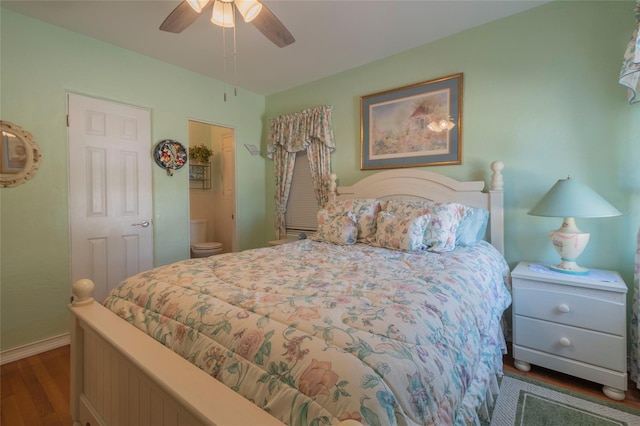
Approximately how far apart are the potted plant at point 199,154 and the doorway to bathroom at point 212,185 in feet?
0.30

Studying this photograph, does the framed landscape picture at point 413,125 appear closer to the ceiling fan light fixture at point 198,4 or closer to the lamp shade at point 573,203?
the lamp shade at point 573,203

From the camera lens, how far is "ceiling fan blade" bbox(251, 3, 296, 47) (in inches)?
71.0

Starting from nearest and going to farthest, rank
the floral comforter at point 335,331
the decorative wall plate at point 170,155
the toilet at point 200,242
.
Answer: the floral comforter at point 335,331 < the decorative wall plate at point 170,155 < the toilet at point 200,242

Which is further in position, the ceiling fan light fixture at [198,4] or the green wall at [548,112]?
the green wall at [548,112]

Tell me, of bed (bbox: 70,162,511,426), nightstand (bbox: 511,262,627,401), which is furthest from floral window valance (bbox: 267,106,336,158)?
nightstand (bbox: 511,262,627,401)

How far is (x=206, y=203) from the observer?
5109 mm

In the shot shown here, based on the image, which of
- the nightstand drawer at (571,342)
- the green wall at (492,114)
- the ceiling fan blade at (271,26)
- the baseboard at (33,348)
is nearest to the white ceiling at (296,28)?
the green wall at (492,114)

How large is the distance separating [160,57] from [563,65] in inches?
139

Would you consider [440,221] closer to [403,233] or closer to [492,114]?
[403,233]

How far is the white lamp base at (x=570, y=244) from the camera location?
189 cm

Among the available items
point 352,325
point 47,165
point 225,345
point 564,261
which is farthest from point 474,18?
point 47,165

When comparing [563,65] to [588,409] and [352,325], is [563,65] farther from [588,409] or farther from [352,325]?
[352,325]

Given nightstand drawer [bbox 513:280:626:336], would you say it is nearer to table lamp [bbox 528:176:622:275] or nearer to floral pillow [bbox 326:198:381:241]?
table lamp [bbox 528:176:622:275]

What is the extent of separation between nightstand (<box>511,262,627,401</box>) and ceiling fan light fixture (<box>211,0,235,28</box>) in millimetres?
2551
